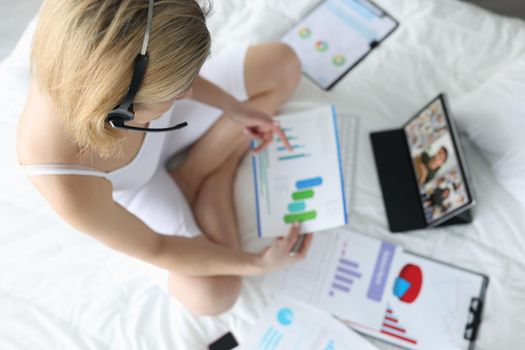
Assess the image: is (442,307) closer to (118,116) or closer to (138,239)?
(138,239)

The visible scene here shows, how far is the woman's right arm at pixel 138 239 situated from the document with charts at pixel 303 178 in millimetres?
57

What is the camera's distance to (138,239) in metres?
0.83

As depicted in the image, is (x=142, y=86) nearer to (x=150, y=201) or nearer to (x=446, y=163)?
(x=150, y=201)

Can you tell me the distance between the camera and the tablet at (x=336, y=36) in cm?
128

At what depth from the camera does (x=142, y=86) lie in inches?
21.6

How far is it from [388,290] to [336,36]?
2.42 ft

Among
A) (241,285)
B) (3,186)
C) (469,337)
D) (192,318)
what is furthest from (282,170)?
(3,186)

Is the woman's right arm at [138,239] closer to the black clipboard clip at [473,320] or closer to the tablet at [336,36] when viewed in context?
the black clipboard clip at [473,320]

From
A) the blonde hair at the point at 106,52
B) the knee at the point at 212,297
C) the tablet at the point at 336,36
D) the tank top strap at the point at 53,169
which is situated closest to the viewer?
the blonde hair at the point at 106,52

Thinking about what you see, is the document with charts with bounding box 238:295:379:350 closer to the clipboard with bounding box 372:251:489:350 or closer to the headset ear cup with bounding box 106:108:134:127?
the clipboard with bounding box 372:251:489:350

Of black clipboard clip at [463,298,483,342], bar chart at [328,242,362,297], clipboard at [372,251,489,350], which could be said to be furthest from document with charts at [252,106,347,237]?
black clipboard clip at [463,298,483,342]

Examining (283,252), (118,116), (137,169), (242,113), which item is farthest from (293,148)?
(118,116)

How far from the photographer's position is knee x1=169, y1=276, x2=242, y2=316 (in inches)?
38.4

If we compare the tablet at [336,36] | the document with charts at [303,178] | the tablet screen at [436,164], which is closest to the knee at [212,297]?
the document with charts at [303,178]
